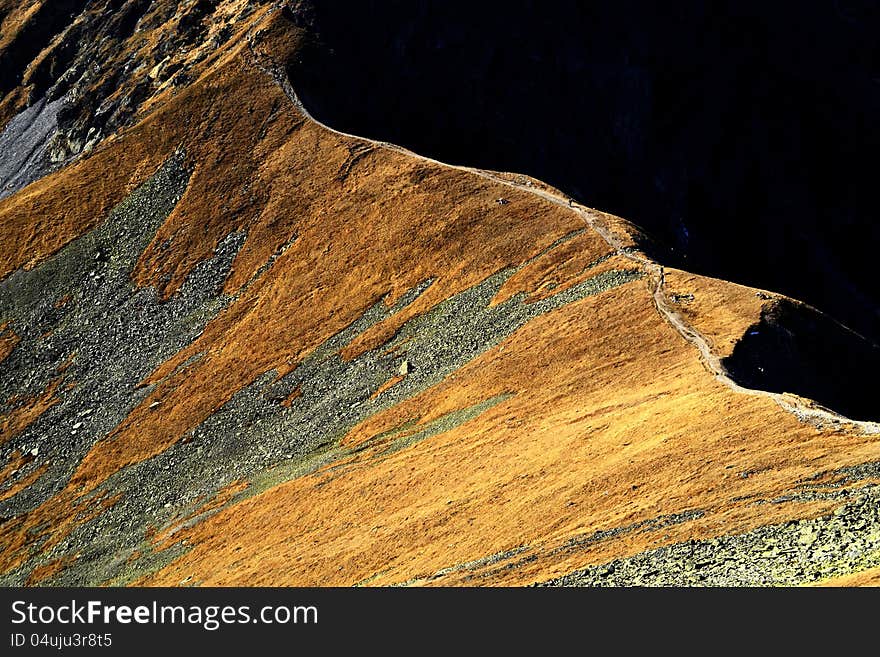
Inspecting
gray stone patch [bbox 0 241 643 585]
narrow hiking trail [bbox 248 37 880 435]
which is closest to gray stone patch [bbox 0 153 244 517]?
gray stone patch [bbox 0 241 643 585]

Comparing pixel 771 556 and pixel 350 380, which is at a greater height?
pixel 350 380

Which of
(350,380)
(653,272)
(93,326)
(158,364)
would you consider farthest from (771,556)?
(93,326)

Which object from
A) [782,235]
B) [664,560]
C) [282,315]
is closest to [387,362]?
[282,315]

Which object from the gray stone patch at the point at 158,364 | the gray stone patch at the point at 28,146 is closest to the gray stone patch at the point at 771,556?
the gray stone patch at the point at 158,364

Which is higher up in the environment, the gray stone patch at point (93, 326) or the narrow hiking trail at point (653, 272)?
the gray stone patch at point (93, 326)

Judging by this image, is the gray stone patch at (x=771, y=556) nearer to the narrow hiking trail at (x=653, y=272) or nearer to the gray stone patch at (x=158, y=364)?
the narrow hiking trail at (x=653, y=272)

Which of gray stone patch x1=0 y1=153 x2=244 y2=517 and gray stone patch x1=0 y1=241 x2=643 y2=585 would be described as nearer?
gray stone patch x1=0 y1=241 x2=643 y2=585

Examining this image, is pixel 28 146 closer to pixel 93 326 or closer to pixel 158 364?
pixel 93 326

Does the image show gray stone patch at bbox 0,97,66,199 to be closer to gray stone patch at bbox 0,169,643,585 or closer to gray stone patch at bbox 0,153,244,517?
gray stone patch at bbox 0,153,244,517

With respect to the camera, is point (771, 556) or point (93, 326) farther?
point (93, 326)
